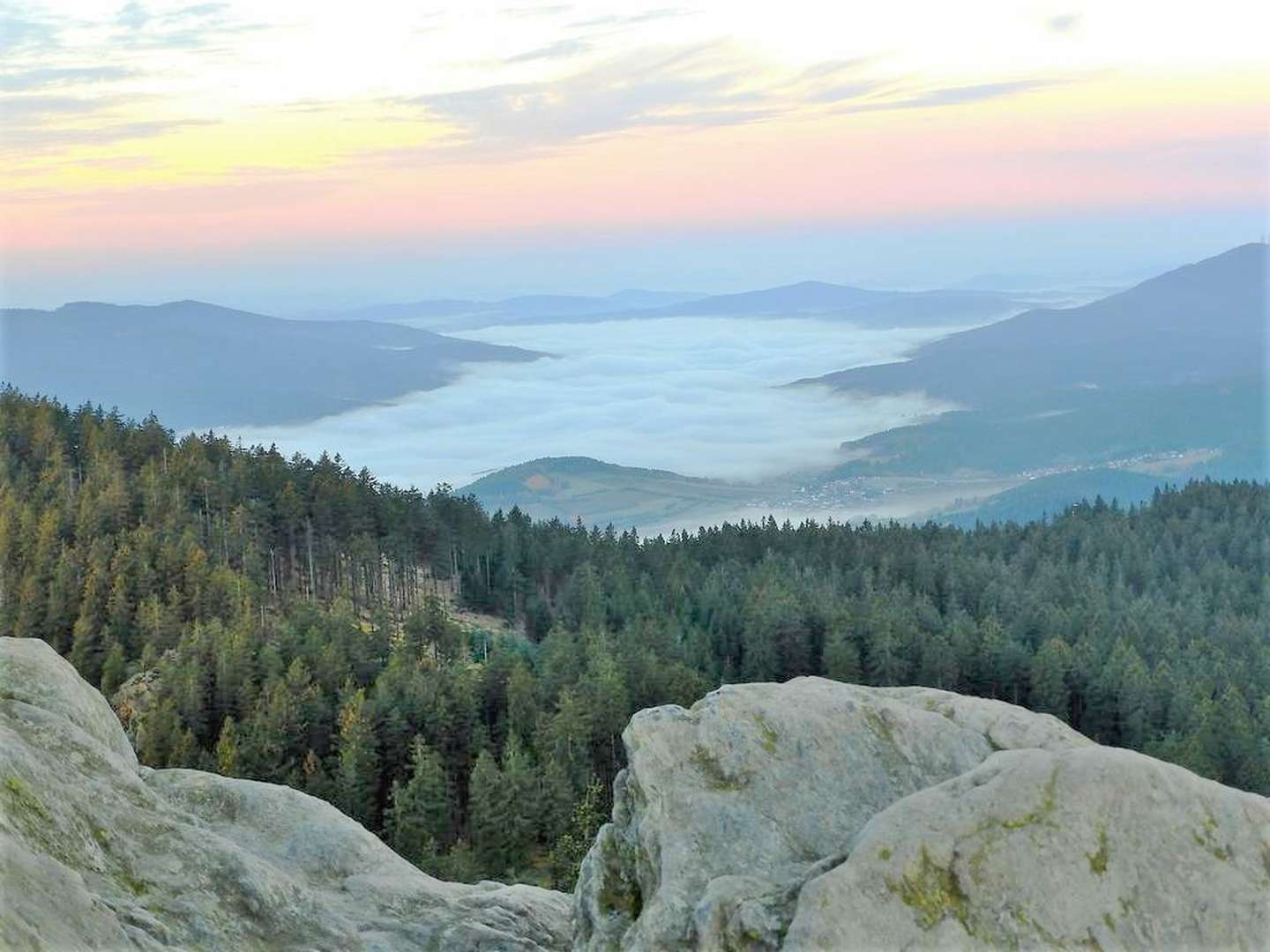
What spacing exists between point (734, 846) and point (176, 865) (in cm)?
1221

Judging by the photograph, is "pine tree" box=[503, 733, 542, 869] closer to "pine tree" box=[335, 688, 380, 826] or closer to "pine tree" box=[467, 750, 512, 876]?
"pine tree" box=[467, 750, 512, 876]

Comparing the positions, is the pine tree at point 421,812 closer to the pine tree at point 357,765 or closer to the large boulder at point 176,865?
the pine tree at point 357,765

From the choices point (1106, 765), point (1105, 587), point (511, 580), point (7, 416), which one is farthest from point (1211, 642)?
point (7, 416)

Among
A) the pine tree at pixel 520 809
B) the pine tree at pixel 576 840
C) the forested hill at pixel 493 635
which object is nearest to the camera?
the pine tree at pixel 576 840

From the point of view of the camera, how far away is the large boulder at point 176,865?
1966cm

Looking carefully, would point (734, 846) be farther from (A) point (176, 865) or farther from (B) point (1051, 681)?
(B) point (1051, 681)

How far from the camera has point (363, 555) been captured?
9006 cm

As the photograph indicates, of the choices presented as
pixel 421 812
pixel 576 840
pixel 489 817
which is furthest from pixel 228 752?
pixel 576 840

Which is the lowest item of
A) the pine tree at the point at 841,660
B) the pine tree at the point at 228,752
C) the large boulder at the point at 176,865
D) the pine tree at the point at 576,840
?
the pine tree at the point at 576,840

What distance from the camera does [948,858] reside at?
1619 cm

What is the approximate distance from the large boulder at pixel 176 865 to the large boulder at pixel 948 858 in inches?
311

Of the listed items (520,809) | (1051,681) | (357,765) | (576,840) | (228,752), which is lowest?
(576,840)

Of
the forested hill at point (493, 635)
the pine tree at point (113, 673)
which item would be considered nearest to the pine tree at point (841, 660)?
the forested hill at point (493, 635)

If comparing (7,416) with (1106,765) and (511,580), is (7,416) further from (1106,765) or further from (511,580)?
(1106,765)
